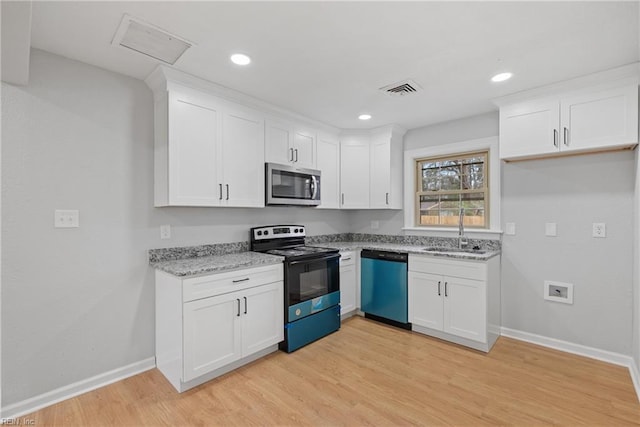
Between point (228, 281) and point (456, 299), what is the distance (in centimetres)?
221

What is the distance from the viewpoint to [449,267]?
3.06 meters

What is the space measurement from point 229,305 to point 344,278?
5.19 ft

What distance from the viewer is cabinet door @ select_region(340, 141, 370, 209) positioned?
405 cm

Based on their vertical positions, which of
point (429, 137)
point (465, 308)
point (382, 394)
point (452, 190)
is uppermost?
point (429, 137)

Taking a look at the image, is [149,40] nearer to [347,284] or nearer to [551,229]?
[347,284]

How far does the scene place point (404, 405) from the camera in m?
2.07

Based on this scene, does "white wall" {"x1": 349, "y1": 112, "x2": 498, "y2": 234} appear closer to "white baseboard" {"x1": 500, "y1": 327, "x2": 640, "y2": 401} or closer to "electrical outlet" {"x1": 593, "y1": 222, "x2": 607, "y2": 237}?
"electrical outlet" {"x1": 593, "y1": 222, "x2": 607, "y2": 237}

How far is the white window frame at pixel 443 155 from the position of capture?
3.31 meters

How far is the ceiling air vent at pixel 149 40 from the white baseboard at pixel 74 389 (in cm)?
243

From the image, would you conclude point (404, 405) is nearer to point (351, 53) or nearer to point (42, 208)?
point (351, 53)

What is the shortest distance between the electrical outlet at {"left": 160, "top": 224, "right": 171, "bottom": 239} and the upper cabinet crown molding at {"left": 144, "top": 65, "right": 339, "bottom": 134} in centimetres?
112

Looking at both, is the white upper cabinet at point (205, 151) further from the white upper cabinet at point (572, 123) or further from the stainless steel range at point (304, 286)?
the white upper cabinet at point (572, 123)

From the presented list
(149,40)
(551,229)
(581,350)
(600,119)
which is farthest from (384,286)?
(149,40)

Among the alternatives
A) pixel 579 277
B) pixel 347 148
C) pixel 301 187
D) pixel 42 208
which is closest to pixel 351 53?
pixel 301 187
